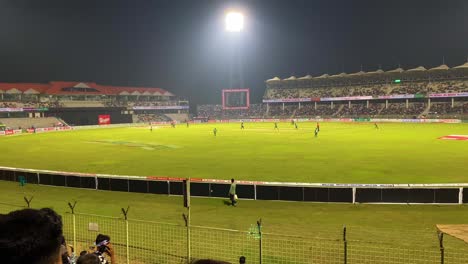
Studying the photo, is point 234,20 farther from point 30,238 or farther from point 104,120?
point 30,238

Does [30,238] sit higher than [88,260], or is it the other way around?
[30,238]

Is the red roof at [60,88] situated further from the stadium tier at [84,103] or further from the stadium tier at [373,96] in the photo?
the stadium tier at [373,96]

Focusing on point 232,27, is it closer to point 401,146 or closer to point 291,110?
point 291,110

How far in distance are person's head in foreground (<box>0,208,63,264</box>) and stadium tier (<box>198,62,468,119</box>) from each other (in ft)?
300

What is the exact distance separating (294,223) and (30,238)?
1458cm

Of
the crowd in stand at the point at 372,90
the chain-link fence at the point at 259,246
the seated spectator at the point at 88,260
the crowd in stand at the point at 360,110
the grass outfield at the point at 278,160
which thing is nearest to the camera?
the seated spectator at the point at 88,260

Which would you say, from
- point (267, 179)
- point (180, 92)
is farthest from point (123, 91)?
point (267, 179)

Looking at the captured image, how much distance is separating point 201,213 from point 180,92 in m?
137

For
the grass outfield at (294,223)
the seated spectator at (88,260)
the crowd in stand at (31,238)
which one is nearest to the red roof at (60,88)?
the grass outfield at (294,223)

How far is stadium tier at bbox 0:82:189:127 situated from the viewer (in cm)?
9331

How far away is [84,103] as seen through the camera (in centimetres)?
10725

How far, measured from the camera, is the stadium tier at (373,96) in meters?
92.9

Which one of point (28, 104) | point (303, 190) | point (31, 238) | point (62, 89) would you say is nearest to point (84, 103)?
point (62, 89)

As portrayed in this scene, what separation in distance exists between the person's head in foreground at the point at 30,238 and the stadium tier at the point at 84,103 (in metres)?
97.3
